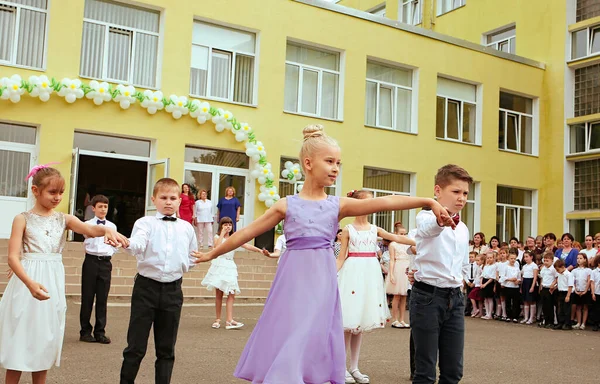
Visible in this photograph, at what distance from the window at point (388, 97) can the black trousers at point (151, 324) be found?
18.1 meters

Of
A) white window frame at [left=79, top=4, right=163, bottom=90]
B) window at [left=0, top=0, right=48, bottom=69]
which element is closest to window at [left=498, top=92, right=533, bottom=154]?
white window frame at [left=79, top=4, right=163, bottom=90]

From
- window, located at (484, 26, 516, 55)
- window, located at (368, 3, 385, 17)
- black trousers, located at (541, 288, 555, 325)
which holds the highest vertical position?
window, located at (368, 3, 385, 17)

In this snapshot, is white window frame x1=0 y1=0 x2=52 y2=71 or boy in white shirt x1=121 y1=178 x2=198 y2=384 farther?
white window frame x1=0 y1=0 x2=52 y2=71

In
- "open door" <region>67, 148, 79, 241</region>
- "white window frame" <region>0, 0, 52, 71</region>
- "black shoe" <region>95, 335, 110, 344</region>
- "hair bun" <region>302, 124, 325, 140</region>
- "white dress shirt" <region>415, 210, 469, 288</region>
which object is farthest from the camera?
"open door" <region>67, 148, 79, 241</region>

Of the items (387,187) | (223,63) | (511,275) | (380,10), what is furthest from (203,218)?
(380,10)

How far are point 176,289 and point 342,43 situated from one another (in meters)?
17.7

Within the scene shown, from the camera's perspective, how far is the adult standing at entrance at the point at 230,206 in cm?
1856

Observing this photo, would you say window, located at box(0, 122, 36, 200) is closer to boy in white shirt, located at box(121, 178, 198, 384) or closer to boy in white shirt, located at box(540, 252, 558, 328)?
boy in white shirt, located at box(540, 252, 558, 328)

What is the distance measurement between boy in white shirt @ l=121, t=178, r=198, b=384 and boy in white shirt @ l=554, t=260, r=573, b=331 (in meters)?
10.7

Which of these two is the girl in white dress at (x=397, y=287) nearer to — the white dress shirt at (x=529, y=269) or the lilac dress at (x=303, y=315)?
the white dress shirt at (x=529, y=269)

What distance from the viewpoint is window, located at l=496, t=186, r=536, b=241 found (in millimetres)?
25734

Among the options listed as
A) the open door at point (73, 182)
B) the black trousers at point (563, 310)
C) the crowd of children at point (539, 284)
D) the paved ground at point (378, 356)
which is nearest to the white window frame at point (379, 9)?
the crowd of children at point (539, 284)

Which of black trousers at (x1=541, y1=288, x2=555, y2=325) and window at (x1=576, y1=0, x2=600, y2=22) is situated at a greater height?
window at (x1=576, y1=0, x2=600, y2=22)

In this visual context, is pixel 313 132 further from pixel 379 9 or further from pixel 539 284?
pixel 379 9
